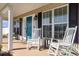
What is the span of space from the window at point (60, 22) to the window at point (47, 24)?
71cm

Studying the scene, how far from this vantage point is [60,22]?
33.2ft

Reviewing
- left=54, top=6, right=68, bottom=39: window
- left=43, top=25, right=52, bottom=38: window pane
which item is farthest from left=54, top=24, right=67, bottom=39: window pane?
left=43, top=25, right=52, bottom=38: window pane

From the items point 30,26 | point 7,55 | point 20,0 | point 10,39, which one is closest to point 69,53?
point 7,55

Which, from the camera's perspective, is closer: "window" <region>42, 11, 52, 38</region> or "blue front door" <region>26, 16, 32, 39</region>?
"window" <region>42, 11, 52, 38</region>

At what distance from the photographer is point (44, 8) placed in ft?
37.3

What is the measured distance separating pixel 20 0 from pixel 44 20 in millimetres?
7282

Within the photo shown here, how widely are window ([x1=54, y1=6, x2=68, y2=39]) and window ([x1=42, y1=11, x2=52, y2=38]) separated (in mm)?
712

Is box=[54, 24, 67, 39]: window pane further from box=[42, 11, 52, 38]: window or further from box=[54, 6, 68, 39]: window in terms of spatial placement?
box=[42, 11, 52, 38]: window

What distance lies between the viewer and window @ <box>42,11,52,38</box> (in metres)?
11.4

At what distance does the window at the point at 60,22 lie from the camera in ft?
31.5

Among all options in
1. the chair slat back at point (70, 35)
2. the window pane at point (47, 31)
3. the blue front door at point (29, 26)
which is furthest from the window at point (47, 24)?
the blue front door at point (29, 26)

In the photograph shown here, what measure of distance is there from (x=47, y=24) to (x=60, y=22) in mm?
1871

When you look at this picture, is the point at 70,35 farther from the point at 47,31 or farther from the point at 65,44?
the point at 47,31

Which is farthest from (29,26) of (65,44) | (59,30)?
(65,44)
